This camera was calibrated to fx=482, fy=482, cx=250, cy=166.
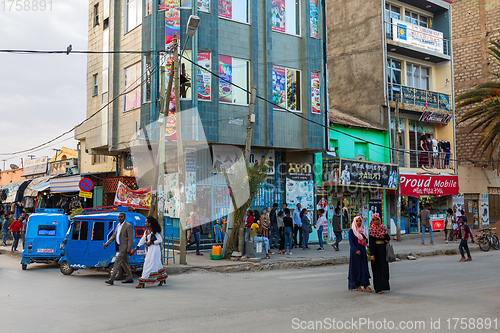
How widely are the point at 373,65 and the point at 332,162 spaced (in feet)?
26.2

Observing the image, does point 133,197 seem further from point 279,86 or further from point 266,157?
point 279,86

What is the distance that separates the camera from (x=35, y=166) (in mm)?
36156

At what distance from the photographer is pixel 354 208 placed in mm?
26375

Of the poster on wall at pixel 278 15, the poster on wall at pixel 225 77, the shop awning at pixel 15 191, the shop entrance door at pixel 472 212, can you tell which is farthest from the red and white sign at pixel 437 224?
the shop awning at pixel 15 191

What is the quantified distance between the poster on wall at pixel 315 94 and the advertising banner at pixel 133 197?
857 cm

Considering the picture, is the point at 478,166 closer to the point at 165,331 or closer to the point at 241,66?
the point at 241,66

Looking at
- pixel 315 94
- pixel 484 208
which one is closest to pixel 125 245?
pixel 315 94

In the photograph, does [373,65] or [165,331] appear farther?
[373,65]

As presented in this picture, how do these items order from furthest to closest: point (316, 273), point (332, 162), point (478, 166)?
point (478, 166) < point (332, 162) < point (316, 273)

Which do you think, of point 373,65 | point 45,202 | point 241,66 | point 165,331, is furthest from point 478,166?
point 165,331

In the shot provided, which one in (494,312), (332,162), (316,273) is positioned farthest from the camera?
(332,162)

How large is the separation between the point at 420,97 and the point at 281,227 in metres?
15.1

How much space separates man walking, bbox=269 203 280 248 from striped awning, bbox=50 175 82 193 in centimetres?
919

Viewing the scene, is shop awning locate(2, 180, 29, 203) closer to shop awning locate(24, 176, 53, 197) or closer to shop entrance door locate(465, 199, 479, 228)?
shop awning locate(24, 176, 53, 197)
